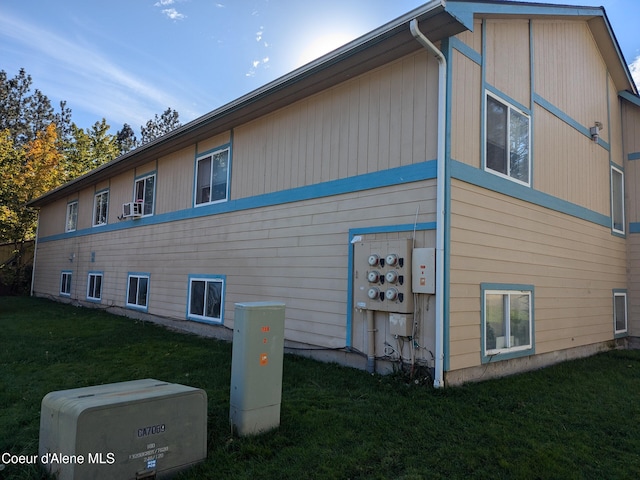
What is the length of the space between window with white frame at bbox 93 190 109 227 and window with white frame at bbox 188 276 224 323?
20.7ft

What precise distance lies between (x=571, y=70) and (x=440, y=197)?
5.58 metres

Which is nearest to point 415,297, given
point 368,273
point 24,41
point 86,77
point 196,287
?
point 368,273

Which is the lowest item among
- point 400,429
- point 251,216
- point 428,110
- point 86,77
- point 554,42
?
point 400,429

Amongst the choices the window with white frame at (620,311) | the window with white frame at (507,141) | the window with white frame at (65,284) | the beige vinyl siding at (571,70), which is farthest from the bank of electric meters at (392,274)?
the window with white frame at (65,284)

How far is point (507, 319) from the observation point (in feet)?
21.1

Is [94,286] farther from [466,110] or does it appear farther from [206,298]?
[466,110]

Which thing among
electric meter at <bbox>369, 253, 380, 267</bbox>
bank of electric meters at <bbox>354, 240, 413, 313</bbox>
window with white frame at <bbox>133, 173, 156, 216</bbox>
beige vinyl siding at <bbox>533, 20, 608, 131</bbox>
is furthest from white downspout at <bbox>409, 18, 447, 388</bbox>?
window with white frame at <bbox>133, 173, 156, 216</bbox>

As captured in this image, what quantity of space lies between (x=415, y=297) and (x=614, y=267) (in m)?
6.63

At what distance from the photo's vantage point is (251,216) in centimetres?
862

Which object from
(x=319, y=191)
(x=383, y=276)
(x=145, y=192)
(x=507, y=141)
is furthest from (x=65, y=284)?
(x=507, y=141)

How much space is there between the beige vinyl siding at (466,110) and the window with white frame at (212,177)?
5317mm

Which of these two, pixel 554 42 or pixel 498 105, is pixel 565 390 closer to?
pixel 498 105

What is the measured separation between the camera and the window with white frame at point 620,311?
9.60 metres

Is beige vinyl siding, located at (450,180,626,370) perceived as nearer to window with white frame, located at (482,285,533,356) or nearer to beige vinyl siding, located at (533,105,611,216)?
window with white frame, located at (482,285,533,356)
